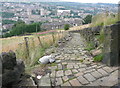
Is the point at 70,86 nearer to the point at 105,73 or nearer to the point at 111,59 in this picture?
the point at 105,73

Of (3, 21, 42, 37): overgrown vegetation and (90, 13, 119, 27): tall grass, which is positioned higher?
(90, 13, 119, 27): tall grass

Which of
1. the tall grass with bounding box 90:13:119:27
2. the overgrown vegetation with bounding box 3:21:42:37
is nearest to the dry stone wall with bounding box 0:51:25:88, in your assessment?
the tall grass with bounding box 90:13:119:27

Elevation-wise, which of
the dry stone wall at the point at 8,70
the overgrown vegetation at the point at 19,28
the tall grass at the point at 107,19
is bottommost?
the overgrown vegetation at the point at 19,28

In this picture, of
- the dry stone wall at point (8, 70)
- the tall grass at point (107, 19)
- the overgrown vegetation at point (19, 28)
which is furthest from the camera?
the overgrown vegetation at point (19, 28)

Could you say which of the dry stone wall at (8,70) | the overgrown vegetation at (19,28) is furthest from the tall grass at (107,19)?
the overgrown vegetation at (19,28)

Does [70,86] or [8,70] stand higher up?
[8,70]

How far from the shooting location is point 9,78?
213 cm

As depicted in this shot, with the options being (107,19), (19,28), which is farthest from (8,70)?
(19,28)

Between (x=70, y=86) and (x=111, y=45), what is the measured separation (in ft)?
4.88

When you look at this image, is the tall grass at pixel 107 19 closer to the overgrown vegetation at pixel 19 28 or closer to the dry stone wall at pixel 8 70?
the dry stone wall at pixel 8 70

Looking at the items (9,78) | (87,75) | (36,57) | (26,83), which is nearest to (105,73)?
(87,75)

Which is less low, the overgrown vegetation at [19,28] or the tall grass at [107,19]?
the tall grass at [107,19]

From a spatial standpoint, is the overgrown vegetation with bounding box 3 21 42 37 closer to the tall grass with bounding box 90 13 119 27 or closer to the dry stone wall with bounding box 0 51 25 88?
the dry stone wall with bounding box 0 51 25 88

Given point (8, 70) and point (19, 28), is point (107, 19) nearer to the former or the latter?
point (8, 70)
